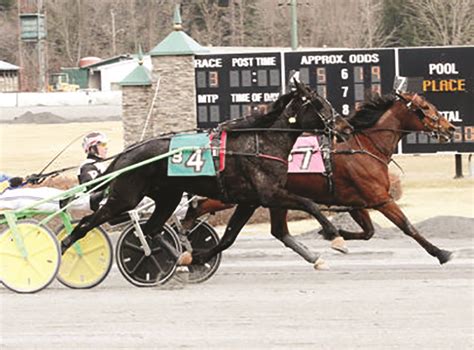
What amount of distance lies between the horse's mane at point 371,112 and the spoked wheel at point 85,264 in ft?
8.67

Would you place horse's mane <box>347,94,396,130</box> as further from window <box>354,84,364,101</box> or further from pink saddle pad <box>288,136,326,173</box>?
window <box>354,84,364,101</box>

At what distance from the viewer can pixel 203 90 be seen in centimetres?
1741

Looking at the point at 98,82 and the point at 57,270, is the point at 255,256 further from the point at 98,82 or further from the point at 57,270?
the point at 98,82

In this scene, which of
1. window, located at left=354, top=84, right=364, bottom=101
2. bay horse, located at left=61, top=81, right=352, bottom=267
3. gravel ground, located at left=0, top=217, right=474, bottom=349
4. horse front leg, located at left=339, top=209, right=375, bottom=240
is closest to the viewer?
gravel ground, located at left=0, top=217, right=474, bottom=349

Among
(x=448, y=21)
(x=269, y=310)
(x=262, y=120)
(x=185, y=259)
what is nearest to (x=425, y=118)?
(x=262, y=120)

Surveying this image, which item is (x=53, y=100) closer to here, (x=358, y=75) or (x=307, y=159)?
(x=358, y=75)

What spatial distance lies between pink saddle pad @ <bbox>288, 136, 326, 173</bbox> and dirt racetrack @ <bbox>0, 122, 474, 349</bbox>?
96 cm

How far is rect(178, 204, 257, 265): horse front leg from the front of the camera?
9781mm

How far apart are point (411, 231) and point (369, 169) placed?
2.48ft

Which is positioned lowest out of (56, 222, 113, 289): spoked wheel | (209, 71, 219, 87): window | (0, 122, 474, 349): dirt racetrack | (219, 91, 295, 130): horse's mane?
(0, 122, 474, 349): dirt racetrack

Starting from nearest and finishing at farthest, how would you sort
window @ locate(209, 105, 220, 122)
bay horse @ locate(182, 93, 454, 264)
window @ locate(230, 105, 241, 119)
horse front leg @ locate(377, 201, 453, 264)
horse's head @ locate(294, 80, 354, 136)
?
horse's head @ locate(294, 80, 354, 136)
horse front leg @ locate(377, 201, 453, 264)
bay horse @ locate(182, 93, 454, 264)
window @ locate(230, 105, 241, 119)
window @ locate(209, 105, 220, 122)

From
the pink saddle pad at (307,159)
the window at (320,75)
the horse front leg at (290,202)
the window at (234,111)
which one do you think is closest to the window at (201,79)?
the window at (234,111)

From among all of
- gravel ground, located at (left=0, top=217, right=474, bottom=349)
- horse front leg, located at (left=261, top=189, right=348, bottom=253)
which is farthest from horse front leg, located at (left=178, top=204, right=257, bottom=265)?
horse front leg, located at (left=261, top=189, right=348, bottom=253)

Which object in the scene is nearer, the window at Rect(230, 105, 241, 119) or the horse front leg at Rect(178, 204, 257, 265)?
the horse front leg at Rect(178, 204, 257, 265)
